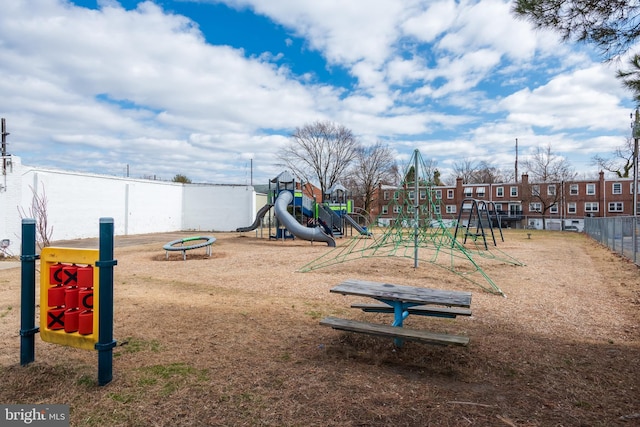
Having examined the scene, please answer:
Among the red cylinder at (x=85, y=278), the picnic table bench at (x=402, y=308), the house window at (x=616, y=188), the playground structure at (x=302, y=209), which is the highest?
the house window at (x=616, y=188)

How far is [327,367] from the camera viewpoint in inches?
159

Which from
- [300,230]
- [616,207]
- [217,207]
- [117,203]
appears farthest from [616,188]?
[117,203]

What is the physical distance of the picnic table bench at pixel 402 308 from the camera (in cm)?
391

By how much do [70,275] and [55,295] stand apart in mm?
239

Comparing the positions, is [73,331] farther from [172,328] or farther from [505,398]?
[505,398]

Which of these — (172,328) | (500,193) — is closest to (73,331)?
(172,328)

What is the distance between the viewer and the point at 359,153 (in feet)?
144

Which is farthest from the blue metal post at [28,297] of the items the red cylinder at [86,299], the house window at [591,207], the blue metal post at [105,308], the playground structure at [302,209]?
the house window at [591,207]

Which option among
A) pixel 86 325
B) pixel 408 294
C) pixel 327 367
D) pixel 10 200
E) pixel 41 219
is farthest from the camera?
pixel 10 200

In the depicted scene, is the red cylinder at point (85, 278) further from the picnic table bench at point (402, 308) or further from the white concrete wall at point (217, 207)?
the white concrete wall at point (217, 207)

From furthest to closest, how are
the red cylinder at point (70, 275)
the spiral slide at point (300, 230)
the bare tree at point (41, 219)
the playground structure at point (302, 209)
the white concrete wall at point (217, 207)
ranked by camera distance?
the white concrete wall at point (217, 207) < the playground structure at point (302, 209) < the spiral slide at point (300, 230) < the bare tree at point (41, 219) < the red cylinder at point (70, 275)

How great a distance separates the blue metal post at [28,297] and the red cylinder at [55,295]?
19cm

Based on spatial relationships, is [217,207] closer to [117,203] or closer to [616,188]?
[117,203]

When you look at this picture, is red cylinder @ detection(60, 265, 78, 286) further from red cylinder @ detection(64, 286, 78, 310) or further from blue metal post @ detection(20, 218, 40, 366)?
blue metal post @ detection(20, 218, 40, 366)
